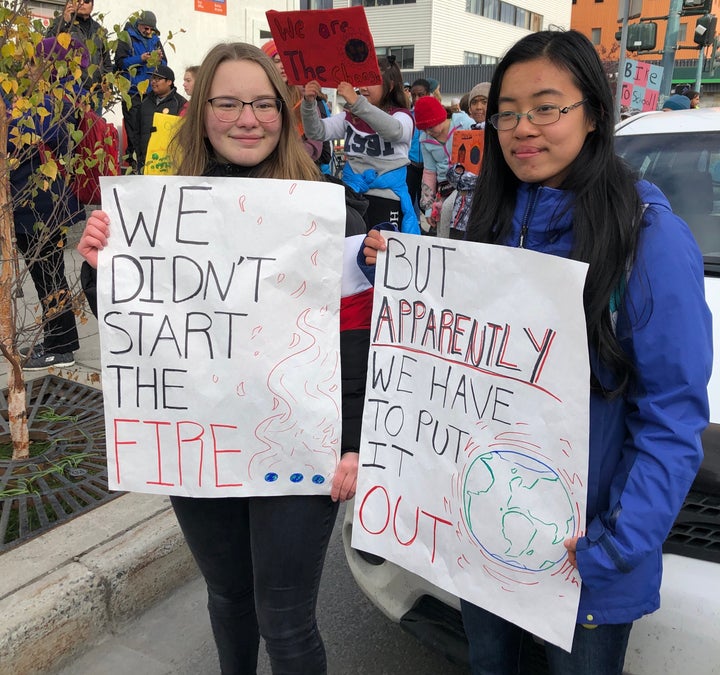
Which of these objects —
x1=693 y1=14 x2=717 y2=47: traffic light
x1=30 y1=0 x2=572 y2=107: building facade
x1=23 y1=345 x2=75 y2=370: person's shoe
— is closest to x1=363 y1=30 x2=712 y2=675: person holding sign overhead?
x1=23 y1=345 x2=75 y2=370: person's shoe

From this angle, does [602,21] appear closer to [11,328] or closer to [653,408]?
[11,328]

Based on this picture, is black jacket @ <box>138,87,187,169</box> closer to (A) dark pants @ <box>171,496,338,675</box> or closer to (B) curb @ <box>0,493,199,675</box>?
(B) curb @ <box>0,493,199,675</box>

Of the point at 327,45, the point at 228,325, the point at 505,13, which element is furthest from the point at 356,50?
the point at 505,13

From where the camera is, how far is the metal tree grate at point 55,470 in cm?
294

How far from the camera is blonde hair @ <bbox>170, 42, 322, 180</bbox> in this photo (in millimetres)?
1850

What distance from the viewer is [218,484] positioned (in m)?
1.83

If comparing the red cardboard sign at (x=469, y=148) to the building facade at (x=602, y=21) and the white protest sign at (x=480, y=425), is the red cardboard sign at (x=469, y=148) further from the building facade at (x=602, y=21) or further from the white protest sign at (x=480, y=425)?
the building facade at (x=602, y=21)

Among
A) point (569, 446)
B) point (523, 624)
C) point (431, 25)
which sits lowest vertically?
point (523, 624)

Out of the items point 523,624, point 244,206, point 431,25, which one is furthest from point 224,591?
point 431,25

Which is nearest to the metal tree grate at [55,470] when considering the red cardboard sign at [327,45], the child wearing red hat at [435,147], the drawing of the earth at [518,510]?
the drawing of the earth at [518,510]

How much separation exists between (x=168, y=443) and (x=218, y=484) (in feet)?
0.59

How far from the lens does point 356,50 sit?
4695 mm

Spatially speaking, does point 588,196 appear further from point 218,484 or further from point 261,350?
point 218,484

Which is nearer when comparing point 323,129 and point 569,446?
point 569,446
